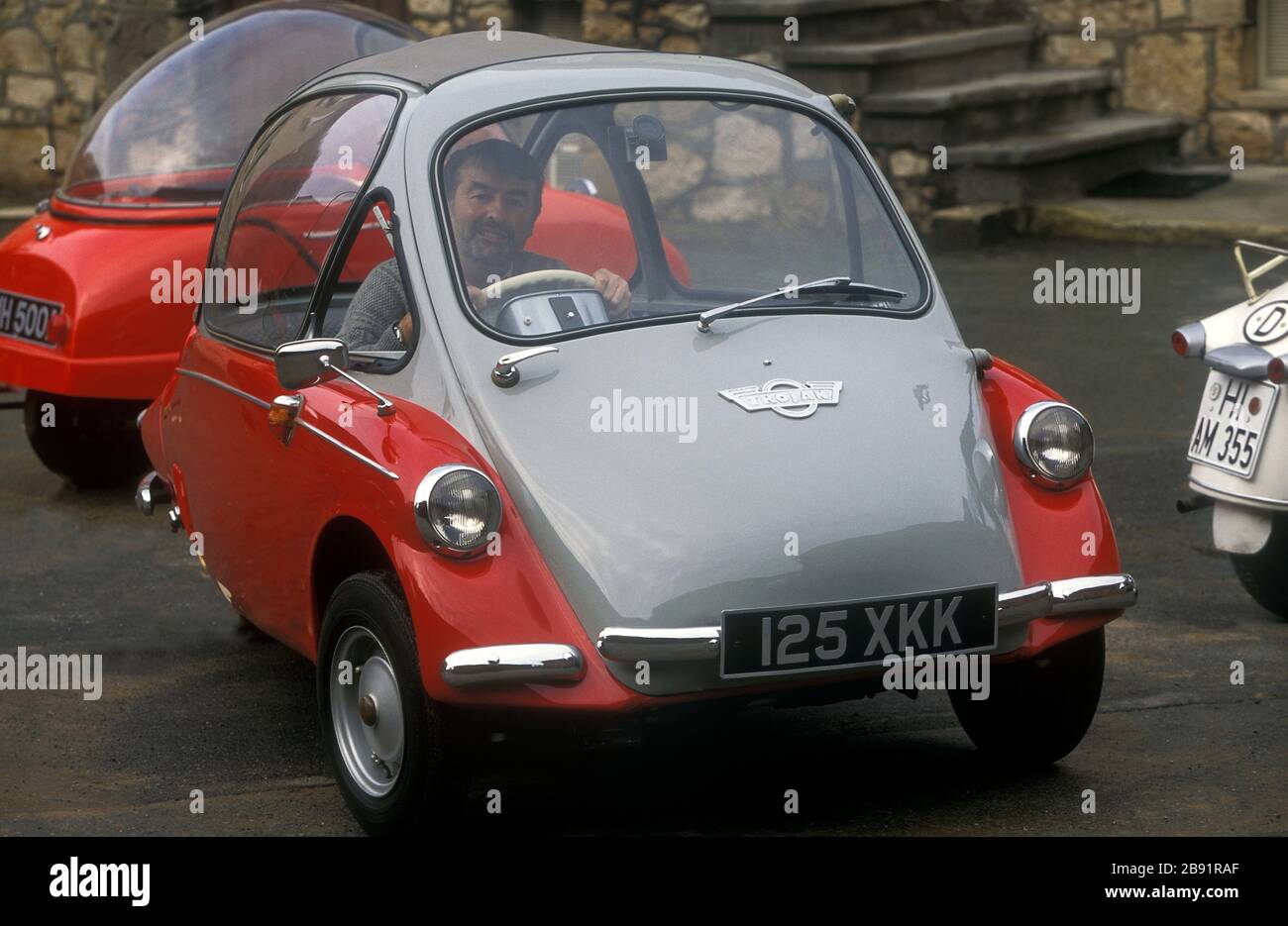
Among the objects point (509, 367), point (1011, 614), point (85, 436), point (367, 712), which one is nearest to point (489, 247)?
point (509, 367)

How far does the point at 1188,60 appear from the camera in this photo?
13.4 meters

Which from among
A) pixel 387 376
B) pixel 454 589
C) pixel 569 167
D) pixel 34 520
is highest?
pixel 569 167

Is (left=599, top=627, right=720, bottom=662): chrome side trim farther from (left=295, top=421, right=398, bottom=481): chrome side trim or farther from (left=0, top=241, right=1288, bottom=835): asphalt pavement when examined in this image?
(left=295, top=421, right=398, bottom=481): chrome side trim

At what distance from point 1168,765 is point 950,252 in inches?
317

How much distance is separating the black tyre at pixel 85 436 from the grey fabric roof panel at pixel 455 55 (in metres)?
2.86

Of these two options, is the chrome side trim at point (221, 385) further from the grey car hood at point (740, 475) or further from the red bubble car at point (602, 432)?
the grey car hood at point (740, 475)

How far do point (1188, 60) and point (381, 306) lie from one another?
32.4ft

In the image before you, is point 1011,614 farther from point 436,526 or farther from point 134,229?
point 134,229

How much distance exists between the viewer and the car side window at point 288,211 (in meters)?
5.12

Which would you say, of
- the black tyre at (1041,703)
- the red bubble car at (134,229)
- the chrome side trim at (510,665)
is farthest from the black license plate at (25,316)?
the black tyre at (1041,703)

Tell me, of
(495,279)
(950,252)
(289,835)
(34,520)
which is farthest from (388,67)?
(950,252)

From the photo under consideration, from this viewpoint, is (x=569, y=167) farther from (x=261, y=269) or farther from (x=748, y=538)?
(x=748, y=538)

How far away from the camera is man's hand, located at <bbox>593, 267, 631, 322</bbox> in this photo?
4805 millimetres

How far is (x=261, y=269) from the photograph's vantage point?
5.49 metres
